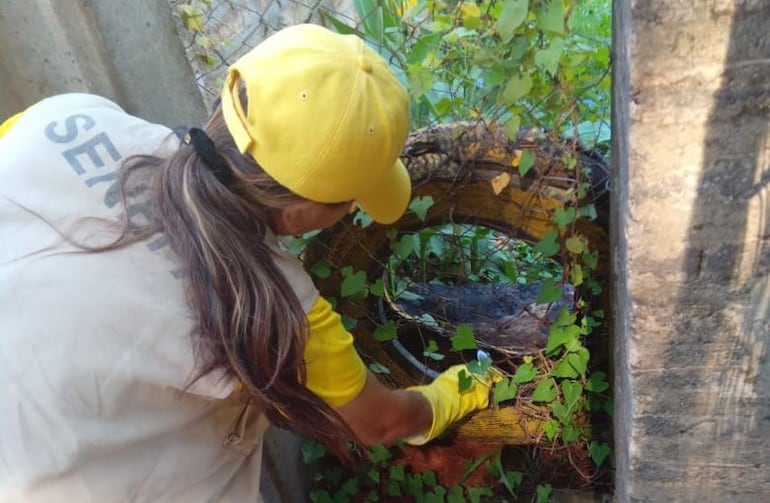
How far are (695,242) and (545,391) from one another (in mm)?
760

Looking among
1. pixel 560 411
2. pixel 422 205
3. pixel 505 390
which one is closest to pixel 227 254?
pixel 422 205

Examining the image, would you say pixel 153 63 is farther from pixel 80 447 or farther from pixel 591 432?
pixel 591 432

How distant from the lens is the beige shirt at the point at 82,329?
974mm

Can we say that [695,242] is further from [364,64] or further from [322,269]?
[322,269]

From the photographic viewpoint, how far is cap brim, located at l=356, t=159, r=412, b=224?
1.19m

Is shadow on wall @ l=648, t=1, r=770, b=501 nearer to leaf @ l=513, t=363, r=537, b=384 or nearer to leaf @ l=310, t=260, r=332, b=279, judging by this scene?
leaf @ l=513, t=363, r=537, b=384

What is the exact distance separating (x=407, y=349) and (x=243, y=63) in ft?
3.45

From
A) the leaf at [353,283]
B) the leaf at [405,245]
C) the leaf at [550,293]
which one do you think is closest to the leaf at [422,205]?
the leaf at [405,245]

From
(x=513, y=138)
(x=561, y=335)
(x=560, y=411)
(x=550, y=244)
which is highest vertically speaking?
(x=513, y=138)

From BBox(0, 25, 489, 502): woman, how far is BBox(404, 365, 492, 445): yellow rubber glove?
43 centimetres

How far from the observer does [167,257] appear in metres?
1.03

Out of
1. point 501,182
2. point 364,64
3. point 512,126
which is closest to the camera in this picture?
point 364,64

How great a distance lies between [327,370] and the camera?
1146 millimetres

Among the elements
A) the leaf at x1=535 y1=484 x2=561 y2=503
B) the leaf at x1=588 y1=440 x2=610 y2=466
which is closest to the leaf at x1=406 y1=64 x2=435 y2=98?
the leaf at x1=588 y1=440 x2=610 y2=466
